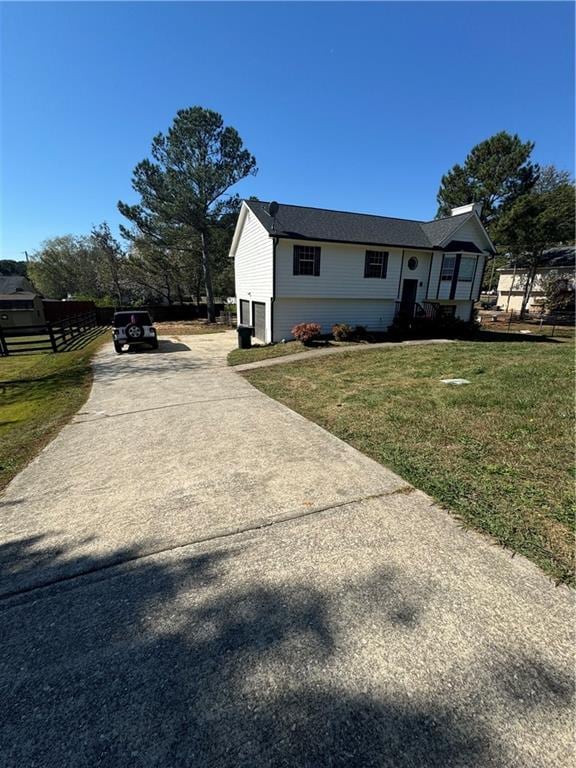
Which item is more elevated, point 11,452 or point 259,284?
point 259,284

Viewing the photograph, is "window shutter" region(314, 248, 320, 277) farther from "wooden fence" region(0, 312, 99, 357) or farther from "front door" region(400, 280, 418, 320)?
"wooden fence" region(0, 312, 99, 357)

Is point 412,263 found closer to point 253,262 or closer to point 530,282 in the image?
point 253,262

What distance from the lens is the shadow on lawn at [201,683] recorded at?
1538 mm

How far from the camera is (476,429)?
519cm

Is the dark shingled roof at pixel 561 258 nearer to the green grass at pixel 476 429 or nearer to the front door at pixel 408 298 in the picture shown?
the front door at pixel 408 298

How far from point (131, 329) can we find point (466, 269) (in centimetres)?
1908

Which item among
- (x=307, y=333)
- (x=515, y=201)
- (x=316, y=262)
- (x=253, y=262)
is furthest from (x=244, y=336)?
(x=515, y=201)

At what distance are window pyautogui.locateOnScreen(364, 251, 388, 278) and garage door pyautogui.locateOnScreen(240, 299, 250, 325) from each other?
7508 millimetres

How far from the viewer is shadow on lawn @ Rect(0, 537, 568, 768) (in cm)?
154

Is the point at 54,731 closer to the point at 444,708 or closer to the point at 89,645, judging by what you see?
the point at 89,645

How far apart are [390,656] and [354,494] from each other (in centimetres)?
182

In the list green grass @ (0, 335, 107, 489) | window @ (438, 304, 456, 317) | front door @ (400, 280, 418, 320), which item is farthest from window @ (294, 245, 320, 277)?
green grass @ (0, 335, 107, 489)

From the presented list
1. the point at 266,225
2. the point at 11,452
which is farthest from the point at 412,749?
the point at 266,225

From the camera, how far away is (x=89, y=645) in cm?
211
